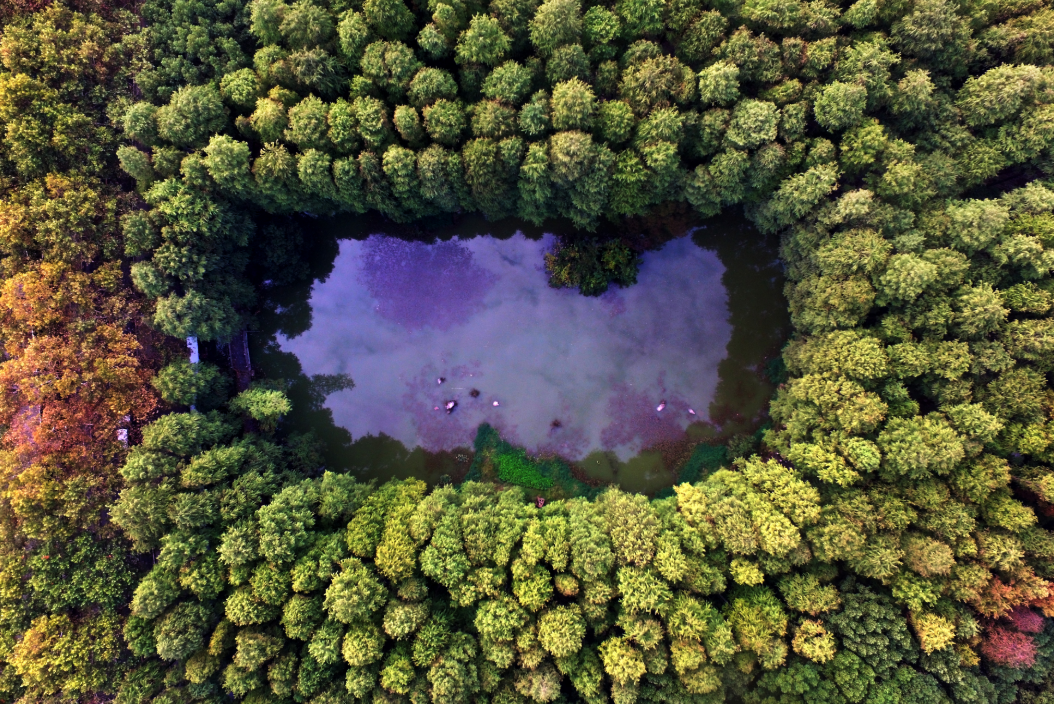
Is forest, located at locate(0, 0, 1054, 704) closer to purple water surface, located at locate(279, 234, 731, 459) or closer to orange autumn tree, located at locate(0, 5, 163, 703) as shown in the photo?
orange autumn tree, located at locate(0, 5, 163, 703)

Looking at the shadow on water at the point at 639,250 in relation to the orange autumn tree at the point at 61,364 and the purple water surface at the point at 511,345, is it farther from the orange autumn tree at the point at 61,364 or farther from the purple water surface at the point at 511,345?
the orange autumn tree at the point at 61,364

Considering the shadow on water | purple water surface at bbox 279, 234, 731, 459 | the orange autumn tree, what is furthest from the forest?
purple water surface at bbox 279, 234, 731, 459

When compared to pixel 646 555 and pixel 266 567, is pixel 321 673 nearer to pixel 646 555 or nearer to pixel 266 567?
pixel 266 567

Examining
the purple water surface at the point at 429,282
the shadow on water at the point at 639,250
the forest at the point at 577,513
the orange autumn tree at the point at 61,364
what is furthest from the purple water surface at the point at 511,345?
the orange autumn tree at the point at 61,364

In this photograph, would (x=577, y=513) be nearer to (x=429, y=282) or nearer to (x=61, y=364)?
(x=429, y=282)

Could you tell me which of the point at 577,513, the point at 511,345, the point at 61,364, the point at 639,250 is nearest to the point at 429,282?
the point at 511,345

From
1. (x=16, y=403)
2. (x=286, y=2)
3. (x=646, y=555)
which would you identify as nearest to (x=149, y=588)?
(x=16, y=403)

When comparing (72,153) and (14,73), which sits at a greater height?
(14,73)
